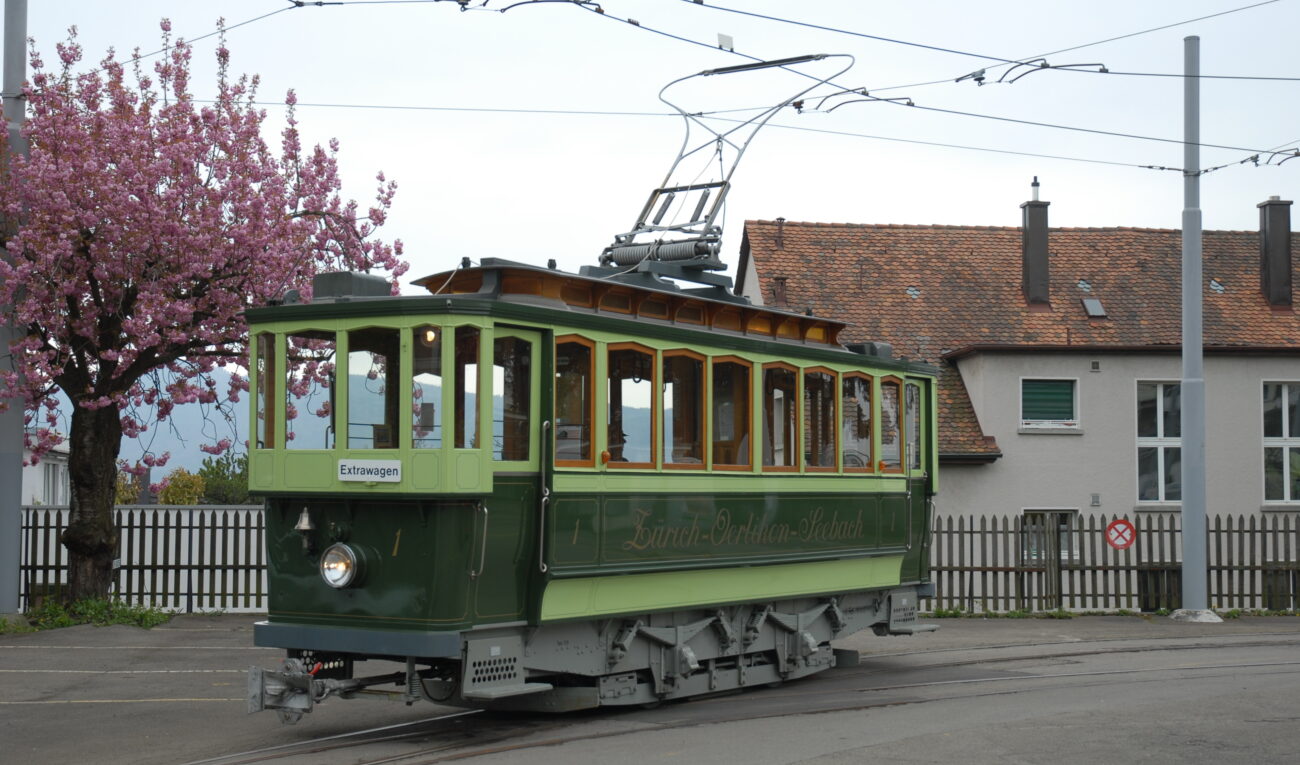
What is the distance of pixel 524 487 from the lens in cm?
1019

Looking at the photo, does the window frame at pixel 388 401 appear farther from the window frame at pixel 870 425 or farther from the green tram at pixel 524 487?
the window frame at pixel 870 425

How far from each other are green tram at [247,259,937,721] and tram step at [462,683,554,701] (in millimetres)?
28

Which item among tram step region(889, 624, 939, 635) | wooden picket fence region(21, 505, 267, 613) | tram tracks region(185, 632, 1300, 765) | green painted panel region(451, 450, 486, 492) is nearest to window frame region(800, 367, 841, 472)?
tram tracks region(185, 632, 1300, 765)

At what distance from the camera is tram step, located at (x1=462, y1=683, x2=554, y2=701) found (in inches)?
384

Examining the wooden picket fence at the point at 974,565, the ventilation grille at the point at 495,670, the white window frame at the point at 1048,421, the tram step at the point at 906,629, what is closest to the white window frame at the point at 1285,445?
the wooden picket fence at the point at 974,565

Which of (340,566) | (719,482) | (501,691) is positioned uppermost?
(719,482)

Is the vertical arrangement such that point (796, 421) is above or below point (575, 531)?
above

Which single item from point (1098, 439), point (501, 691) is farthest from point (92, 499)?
point (1098, 439)

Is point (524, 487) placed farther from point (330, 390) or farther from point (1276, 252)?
point (1276, 252)

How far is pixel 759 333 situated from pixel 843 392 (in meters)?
1.34

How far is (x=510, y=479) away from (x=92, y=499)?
9.90m

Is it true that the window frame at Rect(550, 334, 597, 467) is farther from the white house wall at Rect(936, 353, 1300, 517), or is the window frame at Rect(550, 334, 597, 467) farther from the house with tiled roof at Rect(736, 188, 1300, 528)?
the white house wall at Rect(936, 353, 1300, 517)

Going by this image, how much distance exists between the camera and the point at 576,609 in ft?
34.9

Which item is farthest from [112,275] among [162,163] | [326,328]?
[326,328]
